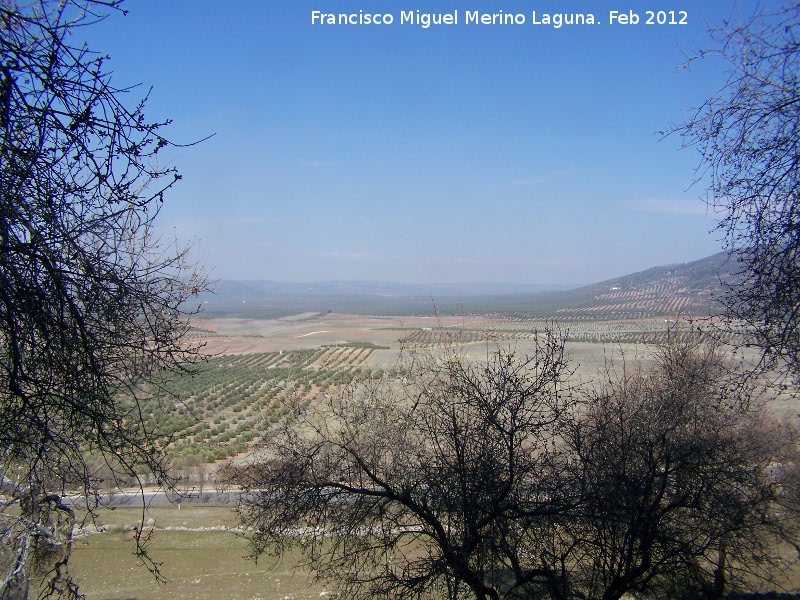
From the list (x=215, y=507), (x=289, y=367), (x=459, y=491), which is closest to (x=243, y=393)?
(x=289, y=367)

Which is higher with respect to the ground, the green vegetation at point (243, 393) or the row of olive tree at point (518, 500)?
the row of olive tree at point (518, 500)

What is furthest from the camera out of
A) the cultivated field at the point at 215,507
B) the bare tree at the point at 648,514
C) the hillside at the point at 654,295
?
the hillside at the point at 654,295

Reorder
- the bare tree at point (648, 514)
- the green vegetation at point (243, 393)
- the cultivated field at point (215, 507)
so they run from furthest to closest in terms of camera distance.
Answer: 1. the green vegetation at point (243, 393)
2. the cultivated field at point (215, 507)
3. the bare tree at point (648, 514)

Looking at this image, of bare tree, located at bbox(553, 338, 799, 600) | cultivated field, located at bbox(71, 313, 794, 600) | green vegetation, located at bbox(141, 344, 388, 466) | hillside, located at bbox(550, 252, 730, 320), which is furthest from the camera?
hillside, located at bbox(550, 252, 730, 320)

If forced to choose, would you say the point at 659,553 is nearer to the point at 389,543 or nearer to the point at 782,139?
the point at 389,543

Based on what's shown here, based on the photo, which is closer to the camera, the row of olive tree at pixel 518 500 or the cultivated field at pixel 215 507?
the row of olive tree at pixel 518 500

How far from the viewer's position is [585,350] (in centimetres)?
1912

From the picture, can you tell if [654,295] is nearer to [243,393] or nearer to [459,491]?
[243,393]

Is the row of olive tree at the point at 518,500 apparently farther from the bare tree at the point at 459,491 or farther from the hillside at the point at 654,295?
the hillside at the point at 654,295

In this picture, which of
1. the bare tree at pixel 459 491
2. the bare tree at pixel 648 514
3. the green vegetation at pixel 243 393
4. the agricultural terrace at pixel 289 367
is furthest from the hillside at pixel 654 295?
the bare tree at pixel 459 491

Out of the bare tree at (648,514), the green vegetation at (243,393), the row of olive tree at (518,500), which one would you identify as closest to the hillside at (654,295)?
the green vegetation at (243,393)

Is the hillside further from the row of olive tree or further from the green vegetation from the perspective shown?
the row of olive tree

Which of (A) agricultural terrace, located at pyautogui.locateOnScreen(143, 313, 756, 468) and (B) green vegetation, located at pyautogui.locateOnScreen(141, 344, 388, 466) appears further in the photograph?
(B) green vegetation, located at pyautogui.locateOnScreen(141, 344, 388, 466)

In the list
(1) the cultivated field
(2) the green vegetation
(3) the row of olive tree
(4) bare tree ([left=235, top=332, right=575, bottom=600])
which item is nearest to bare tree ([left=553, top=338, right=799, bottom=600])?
(3) the row of olive tree
